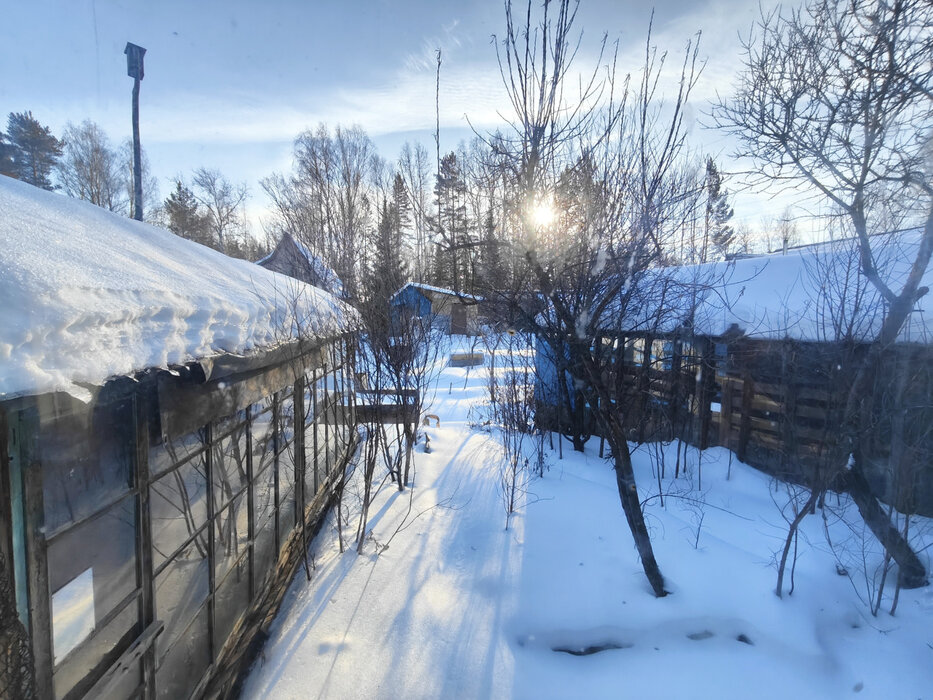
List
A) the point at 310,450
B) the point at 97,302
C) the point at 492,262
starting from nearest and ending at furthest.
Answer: the point at 97,302, the point at 492,262, the point at 310,450

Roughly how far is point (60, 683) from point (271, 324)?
2000 millimetres

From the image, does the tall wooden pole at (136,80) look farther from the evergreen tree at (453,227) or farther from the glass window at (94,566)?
the glass window at (94,566)

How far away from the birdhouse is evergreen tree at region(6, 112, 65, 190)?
15.2m

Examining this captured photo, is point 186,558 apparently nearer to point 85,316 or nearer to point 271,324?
point 271,324

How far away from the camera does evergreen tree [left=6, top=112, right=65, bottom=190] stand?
19.8 meters

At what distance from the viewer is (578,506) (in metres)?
5.62

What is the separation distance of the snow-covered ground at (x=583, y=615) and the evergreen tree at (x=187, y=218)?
2367 centimetres

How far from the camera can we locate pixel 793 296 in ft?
20.9

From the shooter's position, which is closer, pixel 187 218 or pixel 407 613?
pixel 407 613

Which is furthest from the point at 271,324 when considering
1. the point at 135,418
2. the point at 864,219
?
the point at 864,219

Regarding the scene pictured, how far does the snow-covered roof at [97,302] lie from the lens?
46.2 inches

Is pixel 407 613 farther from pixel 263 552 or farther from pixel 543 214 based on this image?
pixel 543 214

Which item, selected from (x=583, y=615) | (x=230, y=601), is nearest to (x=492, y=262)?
(x=583, y=615)

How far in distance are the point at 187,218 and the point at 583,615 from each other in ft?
91.4
